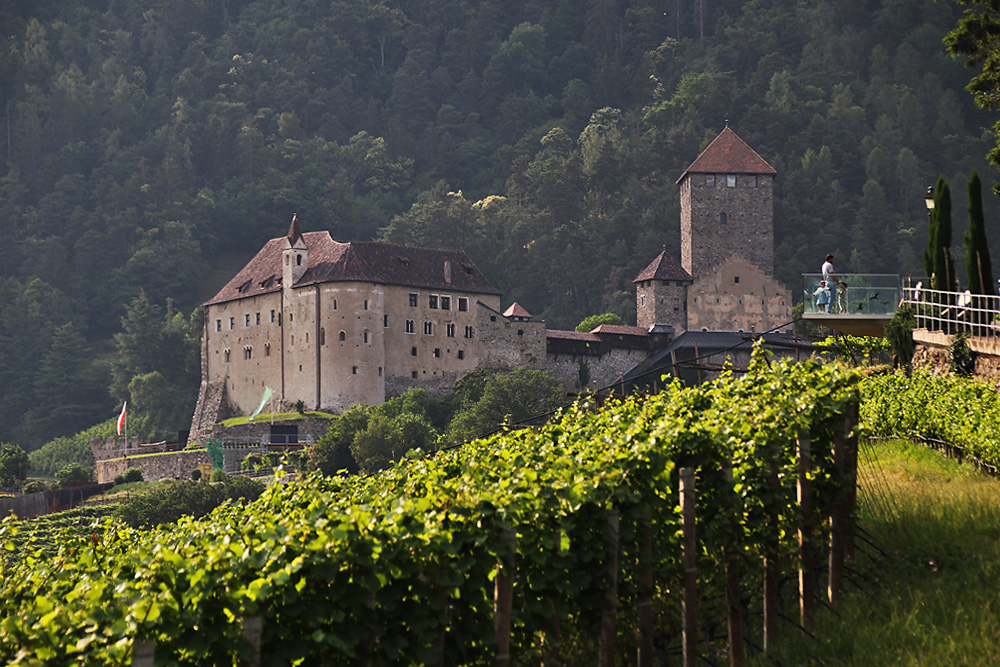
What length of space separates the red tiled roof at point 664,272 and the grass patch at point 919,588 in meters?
59.2

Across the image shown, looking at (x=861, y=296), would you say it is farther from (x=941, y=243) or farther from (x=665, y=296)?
(x=665, y=296)

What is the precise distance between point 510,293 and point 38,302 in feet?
147

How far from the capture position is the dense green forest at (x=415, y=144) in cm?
9681

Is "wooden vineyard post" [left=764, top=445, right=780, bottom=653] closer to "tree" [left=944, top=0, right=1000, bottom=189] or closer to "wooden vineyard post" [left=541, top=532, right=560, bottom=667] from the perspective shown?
"wooden vineyard post" [left=541, top=532, right=560, bottom=667]

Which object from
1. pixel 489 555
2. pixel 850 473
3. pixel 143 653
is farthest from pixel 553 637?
pixel 850 473

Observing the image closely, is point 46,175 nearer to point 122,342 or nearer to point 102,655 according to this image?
point 122,342

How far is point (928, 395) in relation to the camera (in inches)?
767

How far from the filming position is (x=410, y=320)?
69375 millimetres

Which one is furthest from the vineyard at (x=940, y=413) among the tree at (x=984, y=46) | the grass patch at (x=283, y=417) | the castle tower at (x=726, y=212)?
the castle tower at (x=726, y=212)

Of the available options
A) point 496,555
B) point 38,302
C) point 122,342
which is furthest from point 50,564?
point 38,302

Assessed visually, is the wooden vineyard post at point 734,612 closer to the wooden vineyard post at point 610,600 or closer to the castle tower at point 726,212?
the wooden vineyard post at point 610,600

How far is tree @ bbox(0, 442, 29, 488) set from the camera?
69.8 meters

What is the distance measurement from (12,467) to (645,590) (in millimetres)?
67483

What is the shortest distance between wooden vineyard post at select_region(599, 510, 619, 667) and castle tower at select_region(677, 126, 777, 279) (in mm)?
Result: 67660
